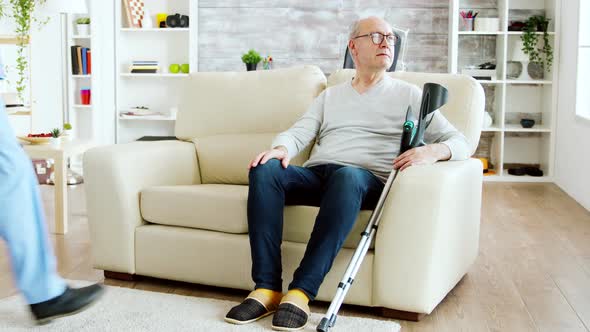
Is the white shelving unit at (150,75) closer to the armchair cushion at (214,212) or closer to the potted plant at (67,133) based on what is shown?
the potted plant at (67,133)

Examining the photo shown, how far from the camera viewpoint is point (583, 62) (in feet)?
17.3

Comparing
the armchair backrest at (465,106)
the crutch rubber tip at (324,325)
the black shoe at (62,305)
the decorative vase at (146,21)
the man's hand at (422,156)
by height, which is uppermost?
the decorative vase at (146,21)

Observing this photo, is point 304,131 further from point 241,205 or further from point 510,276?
point 510,276

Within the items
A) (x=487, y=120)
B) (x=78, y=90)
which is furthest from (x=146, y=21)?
(x=487, y=120)

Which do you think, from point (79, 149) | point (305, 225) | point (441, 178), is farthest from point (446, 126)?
point (79, 149)

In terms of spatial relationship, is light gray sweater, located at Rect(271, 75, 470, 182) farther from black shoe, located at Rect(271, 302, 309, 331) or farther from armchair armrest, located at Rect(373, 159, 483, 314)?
black shoe, located at Rect(271, 302, 309, 331)

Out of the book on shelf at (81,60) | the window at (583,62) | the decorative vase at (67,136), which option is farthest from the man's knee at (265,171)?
the book on shelf at (81,60)

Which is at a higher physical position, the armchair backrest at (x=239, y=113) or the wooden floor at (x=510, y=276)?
the armchair backrest at (x=239, y=113)

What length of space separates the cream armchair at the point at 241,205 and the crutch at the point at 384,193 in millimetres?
58

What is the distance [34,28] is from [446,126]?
4.33 meters

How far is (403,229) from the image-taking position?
2.53 meters

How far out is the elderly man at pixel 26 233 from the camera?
202cm

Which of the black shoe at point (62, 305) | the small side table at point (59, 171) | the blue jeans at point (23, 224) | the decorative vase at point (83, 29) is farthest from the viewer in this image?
the decorative vase at point (83, 29)

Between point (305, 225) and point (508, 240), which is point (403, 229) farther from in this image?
point (508, 240)
